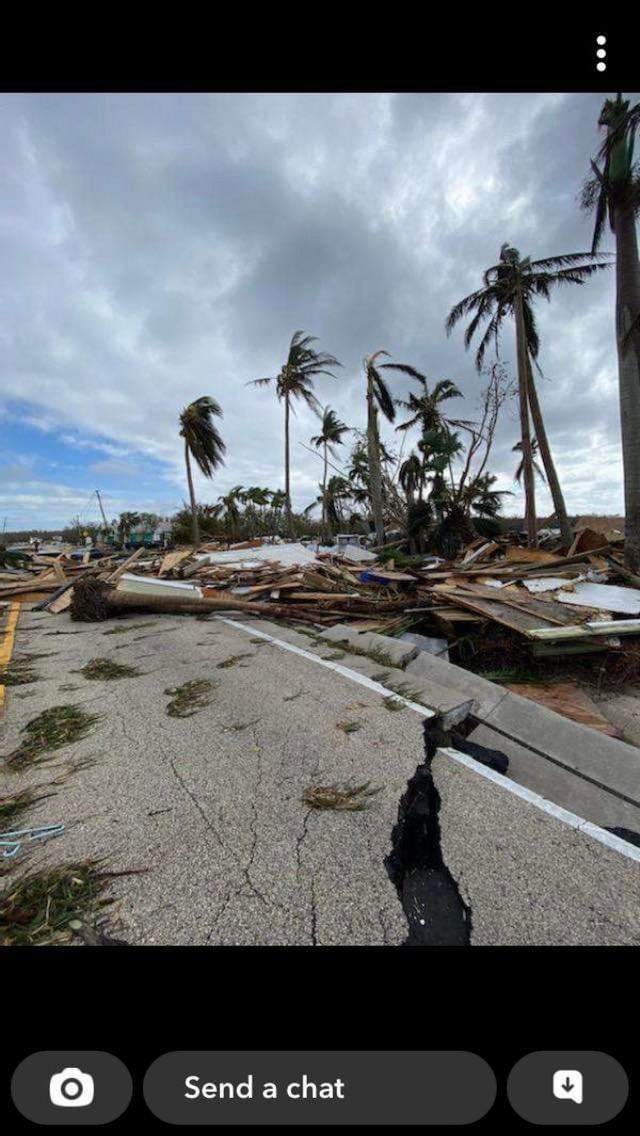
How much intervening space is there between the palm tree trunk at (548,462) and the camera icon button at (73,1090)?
614 inches

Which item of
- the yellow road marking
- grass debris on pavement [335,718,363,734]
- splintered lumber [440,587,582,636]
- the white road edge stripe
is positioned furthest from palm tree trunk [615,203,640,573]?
the yellow road marking

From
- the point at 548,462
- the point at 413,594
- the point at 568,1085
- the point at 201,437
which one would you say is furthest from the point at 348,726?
the point at 201,437

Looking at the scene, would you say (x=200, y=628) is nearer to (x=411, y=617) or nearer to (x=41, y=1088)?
(x=411, y=617)

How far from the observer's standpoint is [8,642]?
605 centimetres

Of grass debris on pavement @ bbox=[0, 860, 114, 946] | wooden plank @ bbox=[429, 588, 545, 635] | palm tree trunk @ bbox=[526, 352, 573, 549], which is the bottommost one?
grass debris on pavement @ bbox=[0, 860, 114, 946]

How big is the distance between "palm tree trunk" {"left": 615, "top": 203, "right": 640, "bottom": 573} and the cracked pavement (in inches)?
333

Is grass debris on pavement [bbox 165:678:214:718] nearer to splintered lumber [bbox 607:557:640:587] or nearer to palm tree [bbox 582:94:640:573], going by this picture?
splintered lumber [bbox 607:557:640:587]

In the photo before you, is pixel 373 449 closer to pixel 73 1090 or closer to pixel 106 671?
pixel 106 671

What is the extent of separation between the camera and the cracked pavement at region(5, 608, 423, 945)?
1.47 meters

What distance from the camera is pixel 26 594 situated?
33.6 ft

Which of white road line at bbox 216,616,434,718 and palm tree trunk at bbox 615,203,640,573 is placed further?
palm tree trunk at bbox 615,203,640,573

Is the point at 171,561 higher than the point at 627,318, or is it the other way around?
the point at 627,318

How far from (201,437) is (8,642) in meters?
21.1
